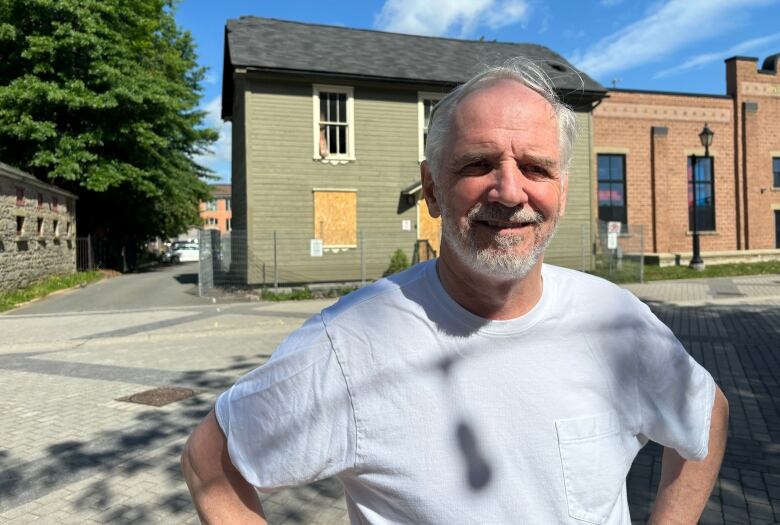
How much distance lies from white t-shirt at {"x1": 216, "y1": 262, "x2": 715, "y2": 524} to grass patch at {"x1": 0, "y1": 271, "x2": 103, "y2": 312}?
52.9 ft

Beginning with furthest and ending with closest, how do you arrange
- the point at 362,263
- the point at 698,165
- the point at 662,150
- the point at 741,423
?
the point at 698,165
the point at 662,150
the point at 362,263
the point at 741,423

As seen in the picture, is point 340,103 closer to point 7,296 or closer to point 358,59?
point 358,59

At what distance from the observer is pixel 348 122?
62.2 ft

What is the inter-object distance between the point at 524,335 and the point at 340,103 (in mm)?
18430

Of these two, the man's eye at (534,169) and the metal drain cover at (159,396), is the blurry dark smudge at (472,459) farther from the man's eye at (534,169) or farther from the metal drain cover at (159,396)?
the metal drain cover at (159,396)

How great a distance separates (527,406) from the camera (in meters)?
1.43

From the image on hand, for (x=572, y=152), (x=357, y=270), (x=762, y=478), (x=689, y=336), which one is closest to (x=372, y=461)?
Answer: (x=572, y=152)

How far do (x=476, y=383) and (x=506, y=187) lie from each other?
1.57 feet

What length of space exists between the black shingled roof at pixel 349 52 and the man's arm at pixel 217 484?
55.1 ft

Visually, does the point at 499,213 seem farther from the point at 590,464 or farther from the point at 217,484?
the point at 217,484

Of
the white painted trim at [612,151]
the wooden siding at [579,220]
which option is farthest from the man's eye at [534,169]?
the white painted trim at [612,151]

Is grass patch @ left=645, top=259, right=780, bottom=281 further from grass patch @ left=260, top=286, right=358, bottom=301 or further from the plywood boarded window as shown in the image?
grass patch @ left=260, top=286, right=358, bottom=301

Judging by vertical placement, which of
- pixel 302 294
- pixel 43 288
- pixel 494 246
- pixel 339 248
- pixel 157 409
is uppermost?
pixel 339 248

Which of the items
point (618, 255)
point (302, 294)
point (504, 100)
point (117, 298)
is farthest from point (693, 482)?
point (618, 255)
